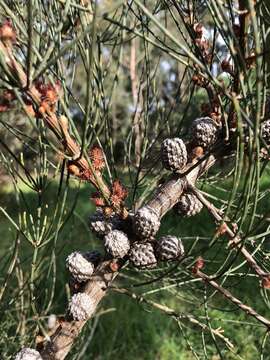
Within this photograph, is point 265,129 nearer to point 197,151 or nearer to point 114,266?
point 197,151

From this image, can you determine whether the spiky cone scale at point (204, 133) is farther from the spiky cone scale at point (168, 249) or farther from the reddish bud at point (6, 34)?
the reddish bud at point (6, 34)

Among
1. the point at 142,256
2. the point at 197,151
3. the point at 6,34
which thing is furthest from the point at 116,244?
the point at 6,34

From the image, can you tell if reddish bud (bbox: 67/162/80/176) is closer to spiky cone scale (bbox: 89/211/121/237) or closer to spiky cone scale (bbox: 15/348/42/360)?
spiky cone scale (bbox: 89/211/121/237)

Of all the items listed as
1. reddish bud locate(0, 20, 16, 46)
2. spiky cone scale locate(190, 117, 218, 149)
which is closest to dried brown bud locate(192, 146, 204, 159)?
spiky cone scale locate(190, 117, 218, 149)

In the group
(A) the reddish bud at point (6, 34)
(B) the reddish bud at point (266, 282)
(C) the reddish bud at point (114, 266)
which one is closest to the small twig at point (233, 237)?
(B) the reddish bud at point (266, 282)

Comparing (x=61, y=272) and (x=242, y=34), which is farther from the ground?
(x=242, y=34)

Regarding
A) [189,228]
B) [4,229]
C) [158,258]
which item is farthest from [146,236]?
[4,229]

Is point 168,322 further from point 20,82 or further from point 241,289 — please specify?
point 20,82
